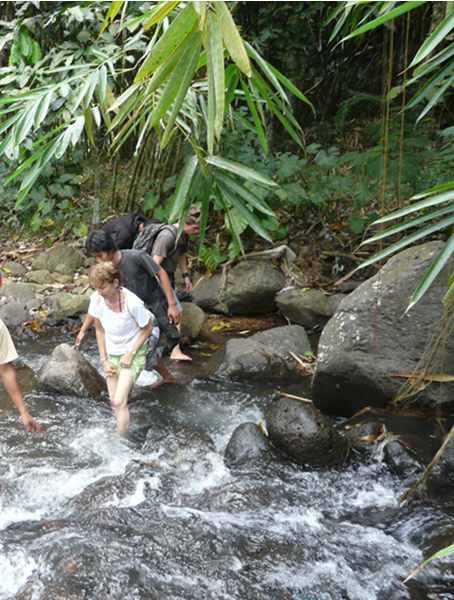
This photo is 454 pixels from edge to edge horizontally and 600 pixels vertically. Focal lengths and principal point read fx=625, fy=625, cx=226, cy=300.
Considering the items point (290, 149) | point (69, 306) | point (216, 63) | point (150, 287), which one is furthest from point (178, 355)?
point (216, 63)

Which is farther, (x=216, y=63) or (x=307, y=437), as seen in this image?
(x=307, y=437)

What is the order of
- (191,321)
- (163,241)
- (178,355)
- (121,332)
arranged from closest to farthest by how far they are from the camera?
Result: (121,332) < (163,241) < (178,355) < (191,321)

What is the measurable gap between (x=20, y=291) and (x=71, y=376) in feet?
8.13

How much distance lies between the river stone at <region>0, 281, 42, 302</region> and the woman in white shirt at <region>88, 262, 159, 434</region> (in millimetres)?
3298

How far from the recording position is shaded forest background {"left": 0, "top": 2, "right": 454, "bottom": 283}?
6262 mm

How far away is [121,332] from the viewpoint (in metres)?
3.84

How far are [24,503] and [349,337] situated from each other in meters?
2.28

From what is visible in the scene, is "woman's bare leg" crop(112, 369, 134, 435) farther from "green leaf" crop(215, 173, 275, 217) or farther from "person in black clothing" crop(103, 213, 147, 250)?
"green leaf" crop(215, 173, 275, 217)

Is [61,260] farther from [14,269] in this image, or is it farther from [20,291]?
[20,291]

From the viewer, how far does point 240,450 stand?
391 centimetres

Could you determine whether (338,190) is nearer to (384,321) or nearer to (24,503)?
(384,321)

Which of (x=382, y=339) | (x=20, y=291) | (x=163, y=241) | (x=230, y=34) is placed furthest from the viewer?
(x=20, y=291)

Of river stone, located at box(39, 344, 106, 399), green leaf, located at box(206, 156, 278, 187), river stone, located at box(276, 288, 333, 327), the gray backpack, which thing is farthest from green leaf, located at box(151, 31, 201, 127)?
river stone, located at box(276, 288, 333, 327)

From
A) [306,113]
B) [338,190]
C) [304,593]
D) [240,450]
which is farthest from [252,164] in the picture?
[304,593]
